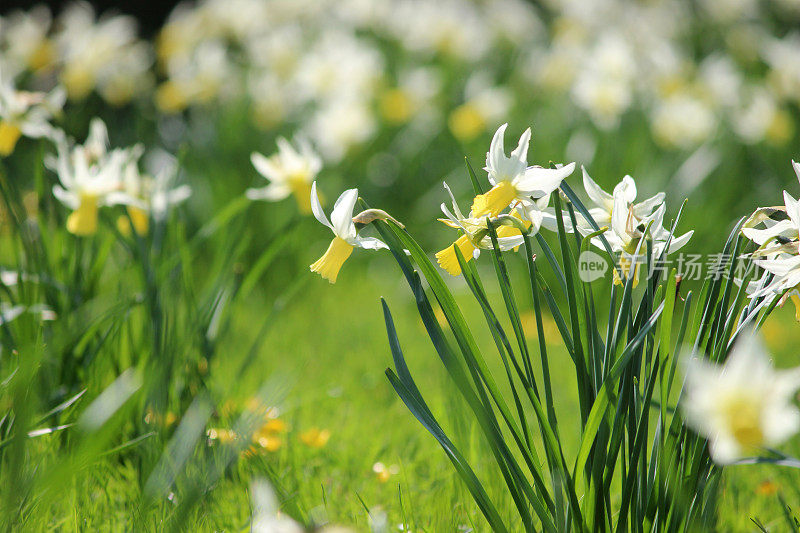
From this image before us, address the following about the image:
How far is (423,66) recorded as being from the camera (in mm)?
4781

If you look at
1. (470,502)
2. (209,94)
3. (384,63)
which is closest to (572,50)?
(384,63)

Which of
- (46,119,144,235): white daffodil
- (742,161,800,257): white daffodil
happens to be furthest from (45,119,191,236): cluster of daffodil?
(742,161,800,257): white daffodil

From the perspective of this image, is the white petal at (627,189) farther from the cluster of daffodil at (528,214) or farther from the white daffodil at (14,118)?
the white daffodil at (14,118)

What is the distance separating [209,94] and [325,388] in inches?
97.1

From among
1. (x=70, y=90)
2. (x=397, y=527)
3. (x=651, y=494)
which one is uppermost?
(x=651, y=494)

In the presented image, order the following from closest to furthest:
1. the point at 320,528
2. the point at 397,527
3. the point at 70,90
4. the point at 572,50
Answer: the point at 320,528
the point at 397,527
the point at 70,90
the point at 572,50

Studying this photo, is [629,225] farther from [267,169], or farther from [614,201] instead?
[267,169]

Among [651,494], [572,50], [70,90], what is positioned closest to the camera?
[651,494]

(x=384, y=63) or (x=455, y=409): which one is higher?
(x=455, y=409)

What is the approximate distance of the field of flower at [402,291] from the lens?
3.42 feet

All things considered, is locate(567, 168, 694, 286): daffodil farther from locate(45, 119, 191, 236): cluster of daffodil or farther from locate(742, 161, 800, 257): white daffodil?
locate(45, 119, 191, 236): cluster of daffodil

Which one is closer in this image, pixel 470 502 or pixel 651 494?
pixel 651 494

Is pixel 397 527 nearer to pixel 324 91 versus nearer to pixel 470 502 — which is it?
pixel 470 502

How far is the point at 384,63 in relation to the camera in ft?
16.1
